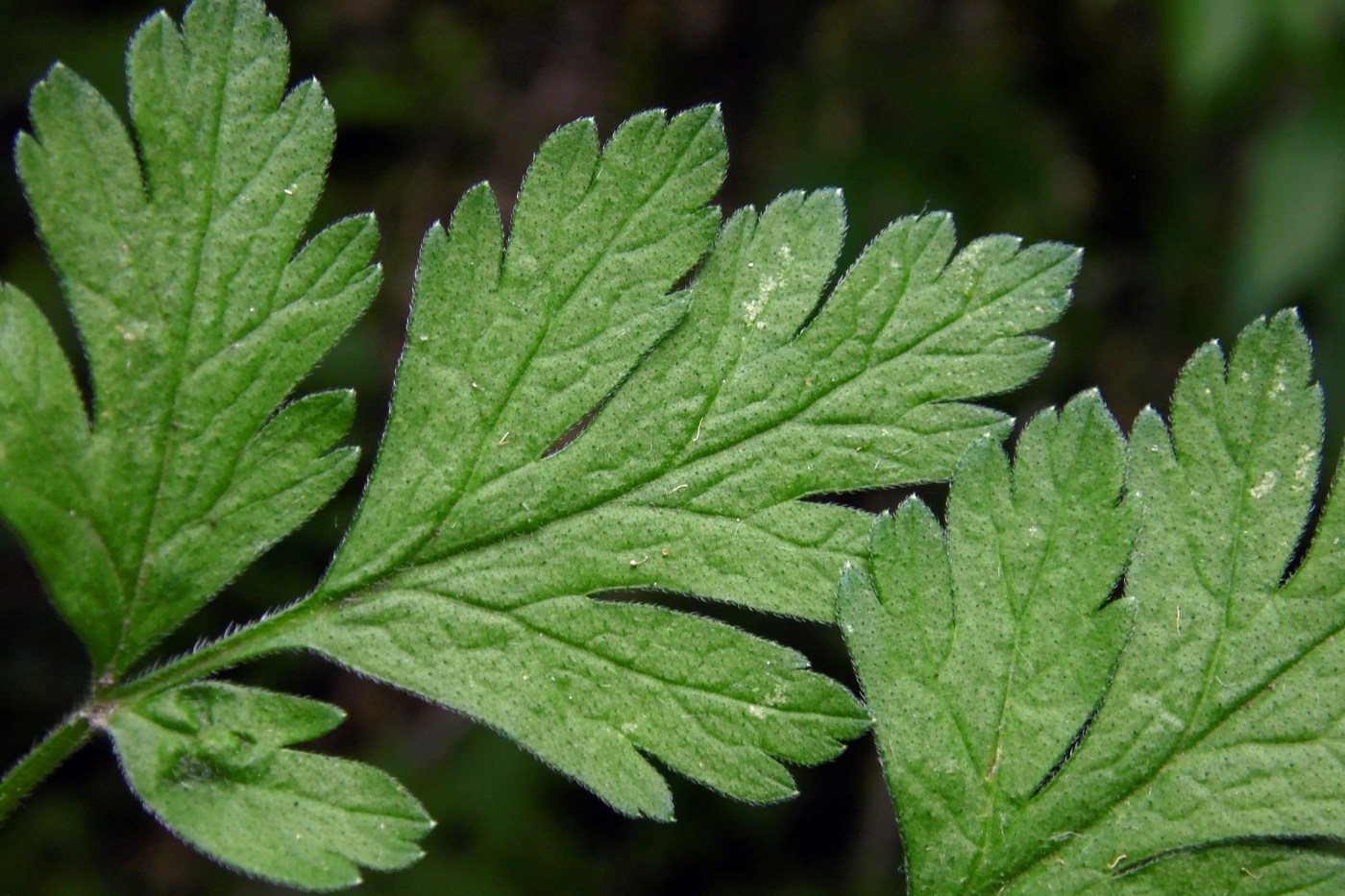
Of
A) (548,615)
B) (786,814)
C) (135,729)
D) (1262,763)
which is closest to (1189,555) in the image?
(1262,763)

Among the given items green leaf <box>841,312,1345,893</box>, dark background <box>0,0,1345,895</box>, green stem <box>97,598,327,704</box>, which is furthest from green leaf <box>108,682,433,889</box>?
dark background <box>0,0,1345,895</box>

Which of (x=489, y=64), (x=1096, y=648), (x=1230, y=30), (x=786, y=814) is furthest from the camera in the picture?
(x=489, y=64)

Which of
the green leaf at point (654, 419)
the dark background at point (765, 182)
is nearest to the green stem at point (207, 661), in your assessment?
the green leaf at point (654, 419)

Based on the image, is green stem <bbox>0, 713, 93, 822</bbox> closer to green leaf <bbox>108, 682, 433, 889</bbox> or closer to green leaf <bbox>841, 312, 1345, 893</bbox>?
green leaf <bbox>108, 682, 433, 889</bbox>

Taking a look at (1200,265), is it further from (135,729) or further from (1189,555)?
(135,729)

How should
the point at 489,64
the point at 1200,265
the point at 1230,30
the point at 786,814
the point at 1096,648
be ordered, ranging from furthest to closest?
the point at 489,64
the point at 1200,265
the point at 786,814
the point at 1230,30
the point at 1096,648

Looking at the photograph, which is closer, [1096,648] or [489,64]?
[1096,648]

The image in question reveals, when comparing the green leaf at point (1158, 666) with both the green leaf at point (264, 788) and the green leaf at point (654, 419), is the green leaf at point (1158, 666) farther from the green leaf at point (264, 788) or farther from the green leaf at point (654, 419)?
the green leaf at point (264, 788)

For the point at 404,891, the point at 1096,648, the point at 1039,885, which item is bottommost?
the point at 404,891
